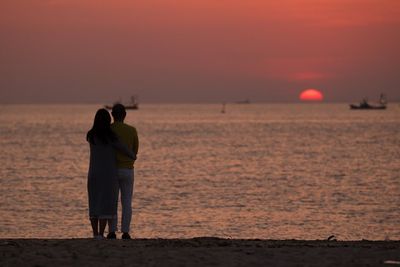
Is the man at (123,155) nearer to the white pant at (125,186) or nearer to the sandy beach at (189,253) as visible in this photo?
the white pant at (125,186)

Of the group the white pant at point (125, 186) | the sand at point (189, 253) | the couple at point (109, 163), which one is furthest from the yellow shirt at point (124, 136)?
the sand at point (189, 253)

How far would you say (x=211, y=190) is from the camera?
38875 millimetres

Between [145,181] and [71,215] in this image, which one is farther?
[145,181]

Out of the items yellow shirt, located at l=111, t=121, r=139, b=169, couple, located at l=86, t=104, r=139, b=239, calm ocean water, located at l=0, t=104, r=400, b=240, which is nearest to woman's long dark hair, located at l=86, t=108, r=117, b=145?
couple, located at l=86, t=104, r=139, b=239

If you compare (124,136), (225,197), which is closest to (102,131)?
(124,136)

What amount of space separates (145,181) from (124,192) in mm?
31145

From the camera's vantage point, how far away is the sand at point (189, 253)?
10.1 m

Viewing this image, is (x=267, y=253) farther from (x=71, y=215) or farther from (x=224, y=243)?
(x=71, y=215)

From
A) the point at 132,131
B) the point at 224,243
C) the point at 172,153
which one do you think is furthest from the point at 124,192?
the point at 172,153

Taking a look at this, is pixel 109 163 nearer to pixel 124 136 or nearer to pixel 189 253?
pixel 124 136

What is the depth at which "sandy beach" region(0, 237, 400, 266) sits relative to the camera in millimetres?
10133

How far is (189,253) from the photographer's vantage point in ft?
35.0

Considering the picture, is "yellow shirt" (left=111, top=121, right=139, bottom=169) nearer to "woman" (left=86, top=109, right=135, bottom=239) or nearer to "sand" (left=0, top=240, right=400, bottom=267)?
"woman" (left=86, top=109, right=135, bottom=239)

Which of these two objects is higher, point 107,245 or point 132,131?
point 132,131
